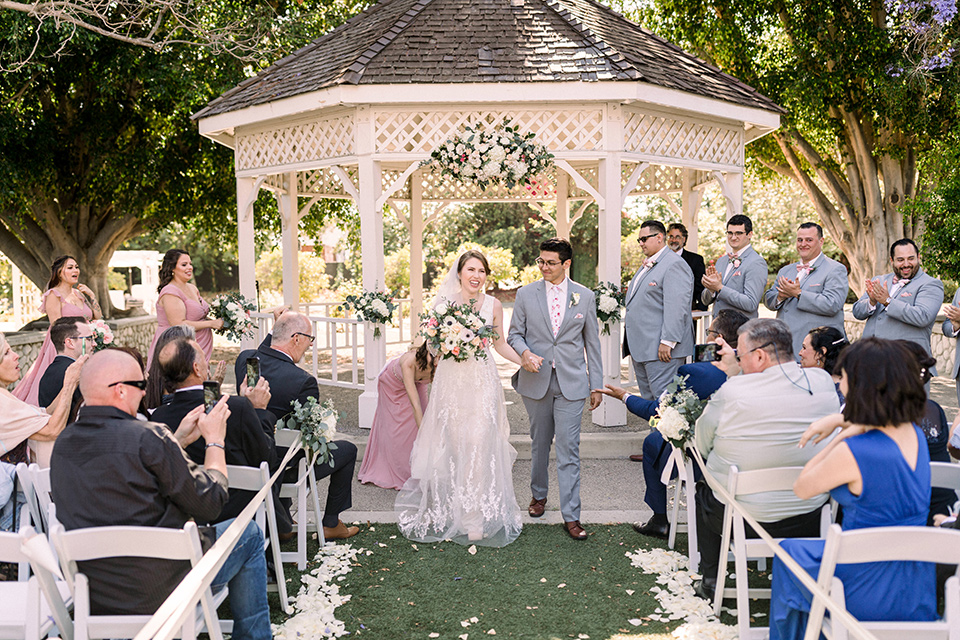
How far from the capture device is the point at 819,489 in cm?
304

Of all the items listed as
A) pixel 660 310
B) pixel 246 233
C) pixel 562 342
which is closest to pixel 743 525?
pixel 562 342

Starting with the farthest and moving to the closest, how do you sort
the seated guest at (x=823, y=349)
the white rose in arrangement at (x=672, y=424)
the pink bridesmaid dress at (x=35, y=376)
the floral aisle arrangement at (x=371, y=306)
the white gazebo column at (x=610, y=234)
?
the white gazebo column at (x=610, y=234) < the floral aisle arrangement at (x=371, y=306) < the pink bridesmaid dress at (x=35, y=376) < the seated guest at (x=823, y=349) < the white rose in arrangement at (x=672, y=424)

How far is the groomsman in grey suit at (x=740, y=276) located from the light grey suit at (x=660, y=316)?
9.8 inches

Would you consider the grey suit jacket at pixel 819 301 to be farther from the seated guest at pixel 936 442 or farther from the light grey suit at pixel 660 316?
→ the seated guest at pixel 936 442

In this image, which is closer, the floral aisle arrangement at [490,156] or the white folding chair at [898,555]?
the white folding chair at [898,555]

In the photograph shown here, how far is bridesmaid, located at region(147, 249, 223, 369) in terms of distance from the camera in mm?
6953

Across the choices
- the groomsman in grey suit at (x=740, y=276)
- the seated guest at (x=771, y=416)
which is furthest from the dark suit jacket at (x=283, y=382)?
the groomsman in grey suit at (x=740, y=276)

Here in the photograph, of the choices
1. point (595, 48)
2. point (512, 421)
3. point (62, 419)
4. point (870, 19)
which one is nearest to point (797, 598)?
point (62, 419)

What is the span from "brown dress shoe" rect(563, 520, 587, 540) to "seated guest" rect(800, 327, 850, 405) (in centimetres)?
186

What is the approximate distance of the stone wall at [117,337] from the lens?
11.2m

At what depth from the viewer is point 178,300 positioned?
7.00 metres

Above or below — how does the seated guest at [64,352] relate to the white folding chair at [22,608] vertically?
above

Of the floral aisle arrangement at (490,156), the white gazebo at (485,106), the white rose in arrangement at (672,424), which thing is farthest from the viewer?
the white gazebo at (485,106)

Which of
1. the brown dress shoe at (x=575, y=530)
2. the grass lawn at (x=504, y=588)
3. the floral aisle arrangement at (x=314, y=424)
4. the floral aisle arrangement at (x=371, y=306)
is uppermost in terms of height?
the floral aisle arrangement at (x=371, y=306)
